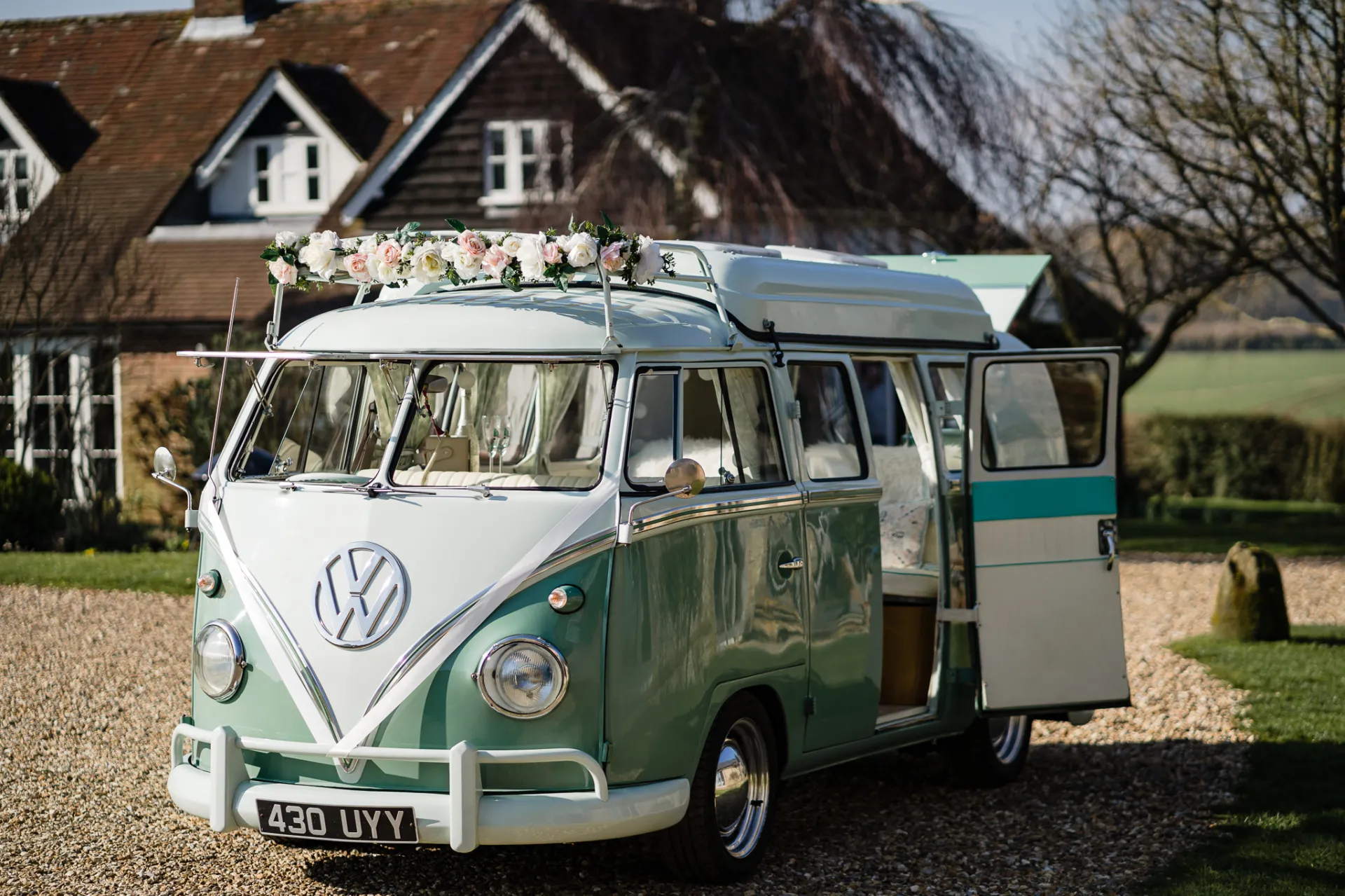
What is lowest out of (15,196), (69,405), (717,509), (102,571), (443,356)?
(102,571)

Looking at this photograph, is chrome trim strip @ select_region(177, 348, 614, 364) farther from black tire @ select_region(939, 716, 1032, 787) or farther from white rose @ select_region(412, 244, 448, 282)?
black tire @ select_region(939, 716, 1032, 787)

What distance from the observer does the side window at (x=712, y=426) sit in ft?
19.9

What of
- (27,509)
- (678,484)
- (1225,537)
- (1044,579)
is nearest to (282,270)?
(678,484)

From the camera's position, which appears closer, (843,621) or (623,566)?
(623,566)

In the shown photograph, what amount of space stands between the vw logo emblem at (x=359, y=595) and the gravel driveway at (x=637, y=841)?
114 cm

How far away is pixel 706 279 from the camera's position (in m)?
6.32

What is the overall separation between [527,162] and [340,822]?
16352 mm

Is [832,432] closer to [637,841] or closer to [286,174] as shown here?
[637,841]

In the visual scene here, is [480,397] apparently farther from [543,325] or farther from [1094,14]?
[1094,14]

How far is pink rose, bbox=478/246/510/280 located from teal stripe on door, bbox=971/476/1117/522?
9.05 ft

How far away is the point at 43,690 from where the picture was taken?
378 inches

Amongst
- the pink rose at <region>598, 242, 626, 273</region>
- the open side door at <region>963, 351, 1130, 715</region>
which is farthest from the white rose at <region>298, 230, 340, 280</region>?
the open side door at <region>963, 351, 1130, 715</region>

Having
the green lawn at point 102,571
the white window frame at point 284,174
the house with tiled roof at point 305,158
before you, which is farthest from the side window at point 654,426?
the white window frame at point 284,174

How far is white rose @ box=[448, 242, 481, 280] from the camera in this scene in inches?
233
